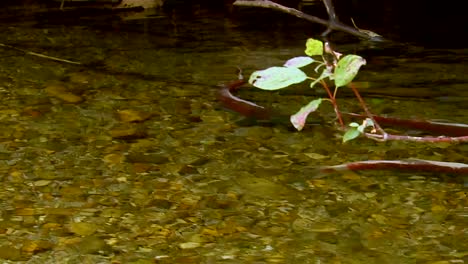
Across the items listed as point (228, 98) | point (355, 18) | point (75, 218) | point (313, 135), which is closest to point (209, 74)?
point (228, 98)

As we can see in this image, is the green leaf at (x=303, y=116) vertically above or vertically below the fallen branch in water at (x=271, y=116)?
above

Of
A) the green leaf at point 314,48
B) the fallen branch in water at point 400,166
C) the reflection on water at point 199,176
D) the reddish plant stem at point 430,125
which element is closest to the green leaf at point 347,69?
the green leaf at point 314,48

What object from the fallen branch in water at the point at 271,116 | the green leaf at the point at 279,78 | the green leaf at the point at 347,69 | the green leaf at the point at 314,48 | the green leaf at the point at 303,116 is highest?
the green leaf at the point at 314,48

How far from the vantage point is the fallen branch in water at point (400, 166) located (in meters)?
2.35

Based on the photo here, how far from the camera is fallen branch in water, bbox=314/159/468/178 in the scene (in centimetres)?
235

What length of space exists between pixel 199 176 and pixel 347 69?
73 centimetres

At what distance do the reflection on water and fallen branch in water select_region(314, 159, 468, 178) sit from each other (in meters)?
0.04

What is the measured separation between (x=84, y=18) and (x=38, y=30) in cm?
84

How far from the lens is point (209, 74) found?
397 cm

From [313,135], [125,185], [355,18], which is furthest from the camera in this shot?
[355,18]

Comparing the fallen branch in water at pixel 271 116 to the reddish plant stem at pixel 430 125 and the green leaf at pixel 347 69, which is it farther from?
the green leaf at pixel 347 69

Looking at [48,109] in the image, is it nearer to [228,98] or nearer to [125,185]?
[228,98]

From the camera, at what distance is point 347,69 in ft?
6.07

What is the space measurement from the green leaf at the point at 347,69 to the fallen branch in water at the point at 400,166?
0.58 m
